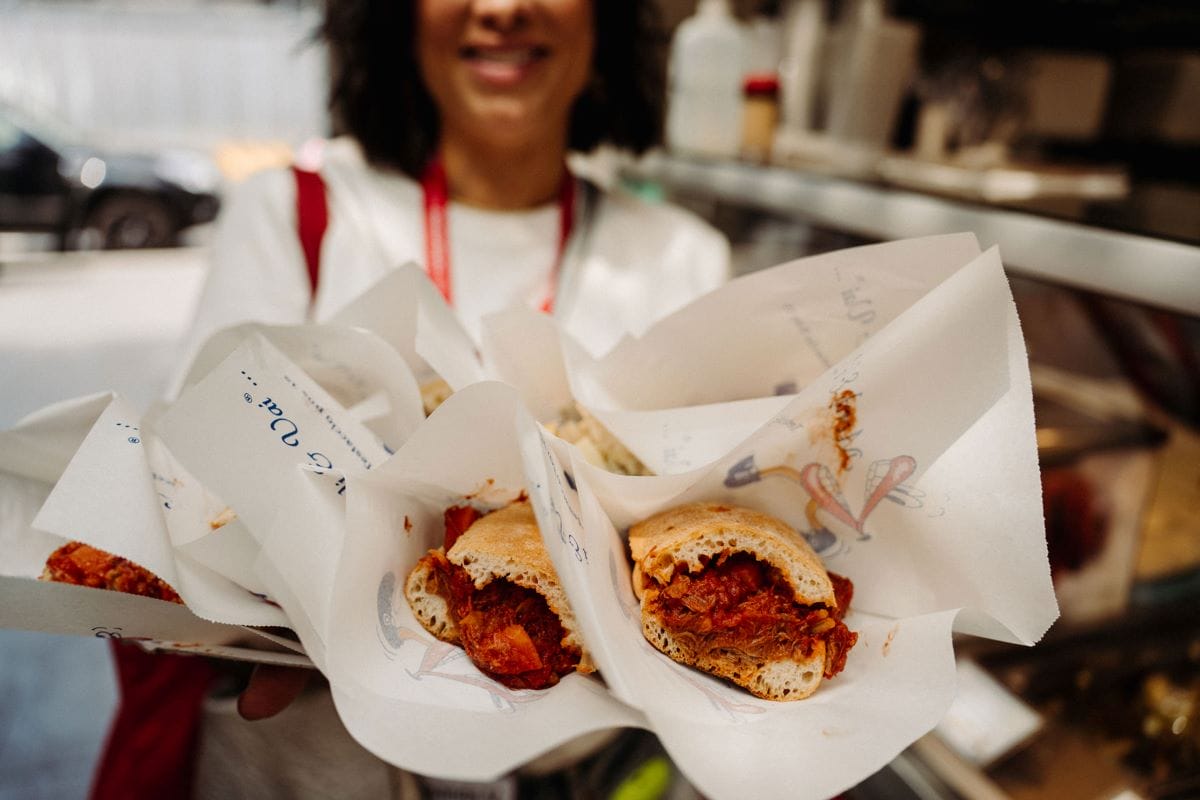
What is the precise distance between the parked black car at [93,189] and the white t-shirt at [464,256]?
6.60 meters

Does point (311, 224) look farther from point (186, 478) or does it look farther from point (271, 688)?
point (271, 688)

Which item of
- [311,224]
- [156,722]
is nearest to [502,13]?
[311,224]

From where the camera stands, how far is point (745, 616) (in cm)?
65

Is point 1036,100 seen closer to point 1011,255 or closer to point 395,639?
point 1011,255

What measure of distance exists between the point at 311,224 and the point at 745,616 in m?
1.11

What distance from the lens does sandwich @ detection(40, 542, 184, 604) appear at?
68 centimetres

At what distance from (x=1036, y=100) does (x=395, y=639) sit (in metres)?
2.20

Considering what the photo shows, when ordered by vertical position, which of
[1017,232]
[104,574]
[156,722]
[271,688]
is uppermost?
[1017,232]

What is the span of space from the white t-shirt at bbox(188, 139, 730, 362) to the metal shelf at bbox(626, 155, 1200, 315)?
224 millimetres

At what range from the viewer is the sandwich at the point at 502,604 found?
24.6 inches

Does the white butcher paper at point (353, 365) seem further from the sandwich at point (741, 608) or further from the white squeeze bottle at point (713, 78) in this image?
the white squeeze bottle at point (713, 78)

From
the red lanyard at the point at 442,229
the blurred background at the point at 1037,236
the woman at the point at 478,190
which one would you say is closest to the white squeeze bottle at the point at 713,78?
the blurred background at the point at 1037,236

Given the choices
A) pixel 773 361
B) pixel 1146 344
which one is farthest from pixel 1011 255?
pixel 1146 344

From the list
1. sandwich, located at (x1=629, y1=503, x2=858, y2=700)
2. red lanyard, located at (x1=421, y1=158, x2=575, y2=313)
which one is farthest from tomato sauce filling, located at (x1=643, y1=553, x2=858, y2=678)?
red lanyard, located at (x1=421, y1=158, x2=575, y2=313)
